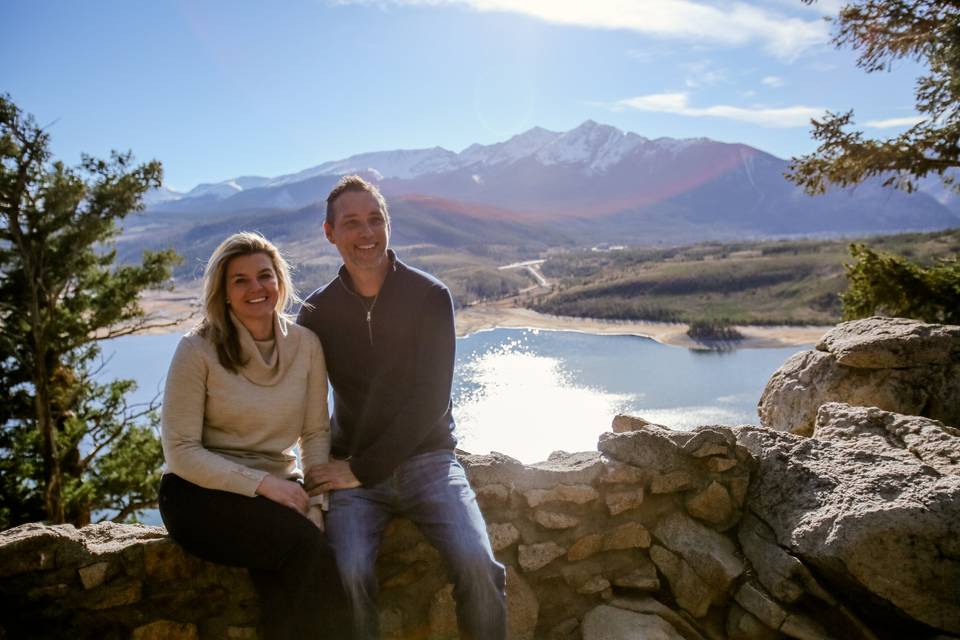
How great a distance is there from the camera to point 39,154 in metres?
11.4

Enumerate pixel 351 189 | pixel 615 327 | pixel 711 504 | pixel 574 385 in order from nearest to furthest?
pixel 351 189 < pixel 711 504 < pixel 574 385 < pixel 615 327

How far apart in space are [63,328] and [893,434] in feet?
45.4

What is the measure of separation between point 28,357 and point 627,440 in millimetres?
13239

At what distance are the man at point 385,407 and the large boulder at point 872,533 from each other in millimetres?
1803

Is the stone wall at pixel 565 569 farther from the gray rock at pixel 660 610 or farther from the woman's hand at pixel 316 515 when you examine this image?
A: the woman's hand at pixel 316 515

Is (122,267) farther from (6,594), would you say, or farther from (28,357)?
(6,594)

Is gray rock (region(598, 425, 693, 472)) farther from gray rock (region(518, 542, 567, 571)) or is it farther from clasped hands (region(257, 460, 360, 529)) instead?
clasped hands (region(257, 460, 360, 529))

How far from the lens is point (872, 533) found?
330 centimetres

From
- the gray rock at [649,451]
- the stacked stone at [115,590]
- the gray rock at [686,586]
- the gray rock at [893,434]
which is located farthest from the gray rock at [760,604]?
the stacked stone at [115,590]

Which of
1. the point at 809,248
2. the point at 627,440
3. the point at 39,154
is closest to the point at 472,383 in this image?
the point at 39,154

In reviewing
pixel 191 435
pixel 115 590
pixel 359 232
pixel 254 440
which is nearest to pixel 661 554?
pixel 254 440

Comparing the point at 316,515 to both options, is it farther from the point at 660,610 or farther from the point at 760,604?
the point at 760,604

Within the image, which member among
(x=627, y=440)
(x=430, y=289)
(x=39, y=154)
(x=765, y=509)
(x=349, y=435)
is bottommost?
(x=765, y=509)

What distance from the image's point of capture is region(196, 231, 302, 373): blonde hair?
3074mm
